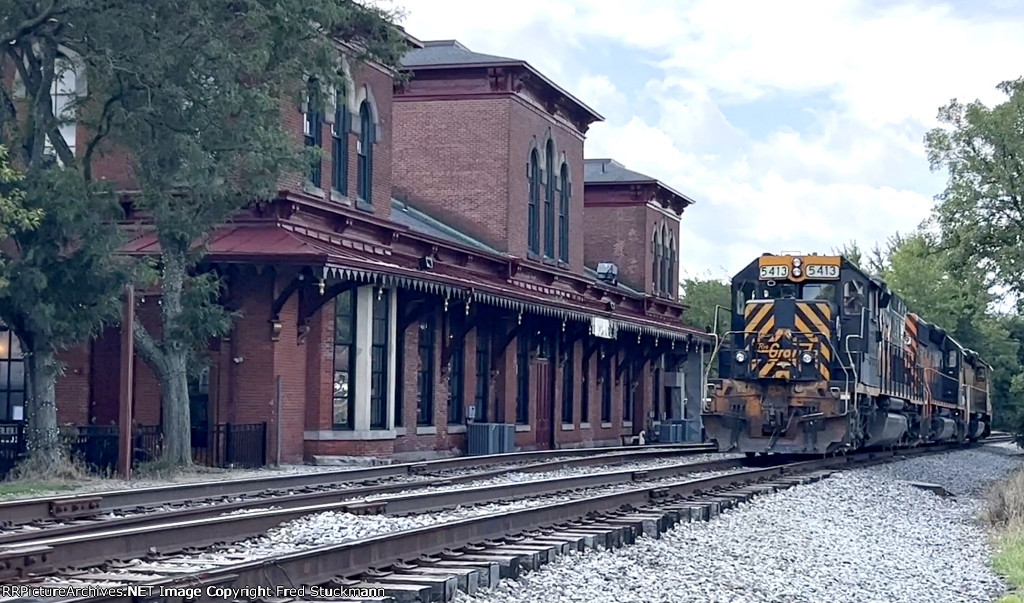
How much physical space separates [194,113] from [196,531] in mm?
11631

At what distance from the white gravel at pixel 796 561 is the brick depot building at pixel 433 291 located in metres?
10.9

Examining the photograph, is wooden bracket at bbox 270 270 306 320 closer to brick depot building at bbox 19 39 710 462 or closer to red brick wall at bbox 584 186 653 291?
brick depot building at bbox 19 39 710 462

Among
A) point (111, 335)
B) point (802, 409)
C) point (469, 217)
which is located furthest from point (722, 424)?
point (469, 217)

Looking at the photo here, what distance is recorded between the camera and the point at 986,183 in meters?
28.8

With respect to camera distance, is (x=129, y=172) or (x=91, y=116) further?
(x=129, y=172)

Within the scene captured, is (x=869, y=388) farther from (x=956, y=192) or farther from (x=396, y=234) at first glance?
(x=396, y=234)

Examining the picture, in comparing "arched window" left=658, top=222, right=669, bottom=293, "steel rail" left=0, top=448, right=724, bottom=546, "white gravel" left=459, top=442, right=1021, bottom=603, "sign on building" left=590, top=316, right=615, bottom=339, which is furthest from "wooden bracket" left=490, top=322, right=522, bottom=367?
"arched window" left=658, top=222, right=669, bottom=293

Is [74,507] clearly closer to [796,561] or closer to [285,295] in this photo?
[796,561]

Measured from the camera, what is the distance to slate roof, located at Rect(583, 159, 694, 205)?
173 feet

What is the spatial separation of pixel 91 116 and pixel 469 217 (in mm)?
18333

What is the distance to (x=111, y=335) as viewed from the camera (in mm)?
26594

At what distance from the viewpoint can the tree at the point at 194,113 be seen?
21.3 meters

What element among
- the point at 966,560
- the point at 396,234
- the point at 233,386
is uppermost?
the point at 396,234

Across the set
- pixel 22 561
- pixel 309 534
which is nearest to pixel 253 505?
pixel 309 534
